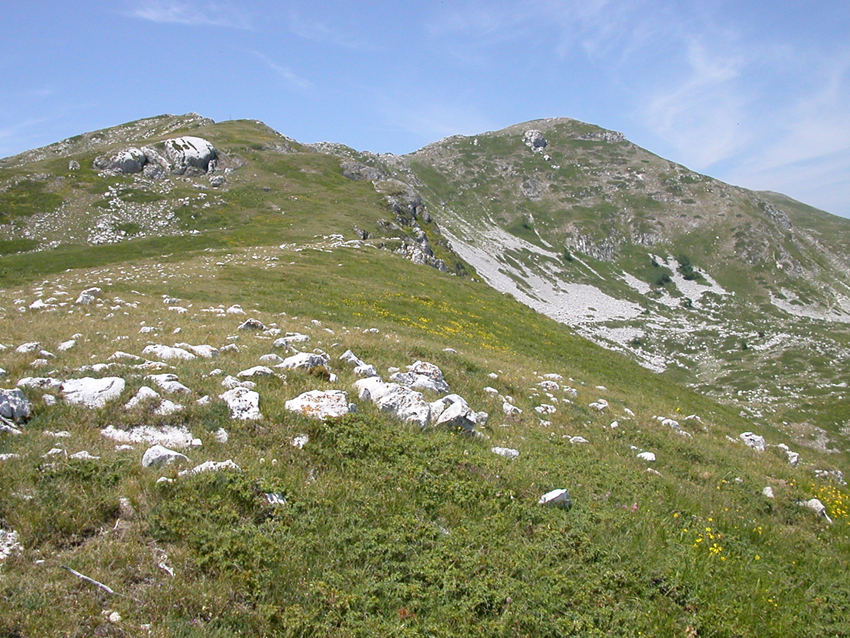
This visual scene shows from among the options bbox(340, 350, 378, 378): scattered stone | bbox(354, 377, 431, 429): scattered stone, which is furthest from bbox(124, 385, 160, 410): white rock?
bbox(340, 350, 378, 378): scattered stone

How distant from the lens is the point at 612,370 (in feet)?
→ 100

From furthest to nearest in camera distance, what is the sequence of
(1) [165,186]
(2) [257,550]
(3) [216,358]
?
(1) [165,186] < (3) [216,358] < (2) [257,550]

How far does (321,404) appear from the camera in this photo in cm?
991

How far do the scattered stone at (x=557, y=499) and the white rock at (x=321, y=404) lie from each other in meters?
4.23

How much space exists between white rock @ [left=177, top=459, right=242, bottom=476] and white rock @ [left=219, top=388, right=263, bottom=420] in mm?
1688

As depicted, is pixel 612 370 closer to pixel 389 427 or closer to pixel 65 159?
pixel 389 427

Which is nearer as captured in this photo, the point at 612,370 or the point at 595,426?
the point at 595,426

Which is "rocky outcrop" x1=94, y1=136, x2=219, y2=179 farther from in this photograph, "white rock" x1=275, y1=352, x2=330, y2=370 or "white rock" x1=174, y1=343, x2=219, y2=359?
"white rock" x1=275, y1=352, x2=330, y2=370

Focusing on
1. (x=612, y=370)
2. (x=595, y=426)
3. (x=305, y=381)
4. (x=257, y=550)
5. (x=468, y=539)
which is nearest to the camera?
(x=257, y=550)

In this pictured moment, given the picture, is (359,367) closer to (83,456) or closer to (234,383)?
(234,383)

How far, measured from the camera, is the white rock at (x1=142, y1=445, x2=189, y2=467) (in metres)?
6.95


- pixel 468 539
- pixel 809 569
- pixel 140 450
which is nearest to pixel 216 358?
pixel 140 450

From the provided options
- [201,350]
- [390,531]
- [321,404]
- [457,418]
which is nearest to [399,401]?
[457,418]

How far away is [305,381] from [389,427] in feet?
8.62
